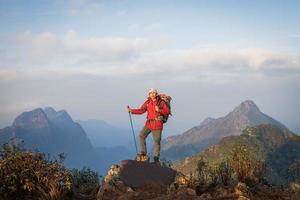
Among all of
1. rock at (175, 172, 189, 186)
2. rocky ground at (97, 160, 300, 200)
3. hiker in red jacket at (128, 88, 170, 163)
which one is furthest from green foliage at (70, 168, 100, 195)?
rock at (175, 172, 189, 186)

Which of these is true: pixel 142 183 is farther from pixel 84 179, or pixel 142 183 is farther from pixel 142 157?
pixel 84 179

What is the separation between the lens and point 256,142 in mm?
188750

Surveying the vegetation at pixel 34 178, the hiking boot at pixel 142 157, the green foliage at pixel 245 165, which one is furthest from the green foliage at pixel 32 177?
the green foliage at pixel 245 165

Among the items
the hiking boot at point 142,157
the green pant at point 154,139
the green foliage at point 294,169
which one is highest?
the green pant at point 154,139

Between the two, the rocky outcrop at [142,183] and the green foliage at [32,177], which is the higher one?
the green foliage at [32,177]

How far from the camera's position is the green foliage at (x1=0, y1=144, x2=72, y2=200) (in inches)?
485

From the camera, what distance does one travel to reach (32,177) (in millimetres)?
12805

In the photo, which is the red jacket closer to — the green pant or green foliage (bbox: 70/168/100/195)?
the green pant

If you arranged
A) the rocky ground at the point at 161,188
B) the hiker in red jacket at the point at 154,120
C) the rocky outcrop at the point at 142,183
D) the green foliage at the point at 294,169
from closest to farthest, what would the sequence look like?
the rocky ground at the point at 161,188, the rocky outcrop at the point at 142,183, the green foliage at the point at 294,169, the hiker in red jacket at the point at 154,120

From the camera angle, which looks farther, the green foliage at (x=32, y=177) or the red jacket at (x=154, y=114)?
the red jacket at (x=154, y=114)

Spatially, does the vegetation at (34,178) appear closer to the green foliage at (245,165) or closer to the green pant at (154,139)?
the green pant at (154,139)

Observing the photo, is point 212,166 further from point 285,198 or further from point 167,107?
point 285,198

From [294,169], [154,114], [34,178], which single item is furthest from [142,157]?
[294,169]

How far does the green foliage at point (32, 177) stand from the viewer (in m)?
12.3
